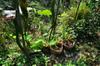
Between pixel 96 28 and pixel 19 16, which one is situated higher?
pixel 19 16

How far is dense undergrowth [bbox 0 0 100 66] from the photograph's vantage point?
4500 millimetres

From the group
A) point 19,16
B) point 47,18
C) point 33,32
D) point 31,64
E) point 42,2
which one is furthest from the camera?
point 42,2

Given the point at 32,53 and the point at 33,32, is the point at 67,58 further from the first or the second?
the point at 33,32

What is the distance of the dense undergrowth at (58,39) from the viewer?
14.8 feet

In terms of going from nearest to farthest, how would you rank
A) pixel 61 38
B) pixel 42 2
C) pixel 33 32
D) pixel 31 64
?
pixel 31 64, pixel 61 38, pixel 33 32, pixel 42 2

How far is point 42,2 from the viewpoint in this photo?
21.2 feet

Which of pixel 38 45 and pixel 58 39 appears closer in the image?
pixel 38 45

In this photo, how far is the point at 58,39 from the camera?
498cm

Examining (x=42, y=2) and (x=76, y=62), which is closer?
(x=76, y=62)

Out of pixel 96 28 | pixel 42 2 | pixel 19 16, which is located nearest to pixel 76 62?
pixel 96 28

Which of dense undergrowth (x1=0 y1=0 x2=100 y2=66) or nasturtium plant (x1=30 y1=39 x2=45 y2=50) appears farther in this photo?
nasturtium plant (x1=30 y1=39 x2=45 y2=50)

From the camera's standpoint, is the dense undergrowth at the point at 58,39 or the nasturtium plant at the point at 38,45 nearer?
the dense undergrowth at the point at 58,39

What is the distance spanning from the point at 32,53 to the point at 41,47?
0.24 m

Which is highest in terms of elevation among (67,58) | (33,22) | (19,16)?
(19,16)
